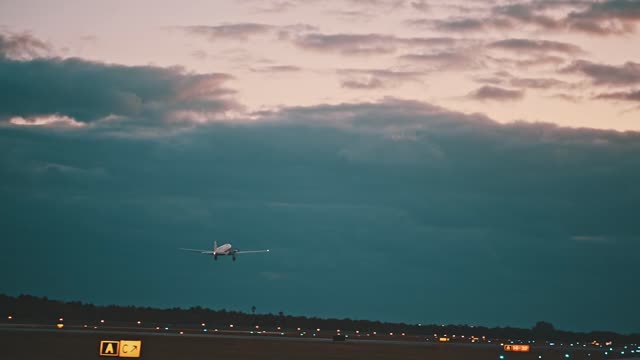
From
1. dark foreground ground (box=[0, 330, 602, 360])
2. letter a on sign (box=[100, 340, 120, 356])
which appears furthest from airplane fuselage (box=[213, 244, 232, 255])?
letter a on sign (box=[100, 340, 120, 356])

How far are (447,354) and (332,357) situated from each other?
27.5 metres

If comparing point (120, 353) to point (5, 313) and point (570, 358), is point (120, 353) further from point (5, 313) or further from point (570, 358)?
point (5, 313)

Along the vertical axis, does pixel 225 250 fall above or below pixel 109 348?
above

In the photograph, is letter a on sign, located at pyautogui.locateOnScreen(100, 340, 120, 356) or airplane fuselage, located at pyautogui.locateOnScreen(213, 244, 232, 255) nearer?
letter a on sign, located at pyautogui.locateOnScreen(100, 340, 120, 356)

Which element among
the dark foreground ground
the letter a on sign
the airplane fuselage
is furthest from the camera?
the airplane fuselage

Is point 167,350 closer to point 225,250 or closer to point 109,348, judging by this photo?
point 109,348

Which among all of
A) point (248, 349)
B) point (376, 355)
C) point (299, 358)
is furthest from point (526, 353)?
point (299, 358)

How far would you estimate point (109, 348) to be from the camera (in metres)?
58.7

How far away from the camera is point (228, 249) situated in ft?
607

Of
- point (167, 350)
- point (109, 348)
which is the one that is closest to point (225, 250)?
point (167, 350)

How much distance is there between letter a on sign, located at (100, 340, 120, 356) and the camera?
58344 mm

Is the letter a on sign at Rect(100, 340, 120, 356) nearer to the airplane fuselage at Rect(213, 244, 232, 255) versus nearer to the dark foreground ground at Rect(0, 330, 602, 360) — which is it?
the dark foreground ground at Rect(0, 330, 602, 360)

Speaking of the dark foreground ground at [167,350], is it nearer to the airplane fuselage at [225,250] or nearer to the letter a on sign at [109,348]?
the letter a on sign at [109,348]

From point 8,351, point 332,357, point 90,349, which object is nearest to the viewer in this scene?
point 8,351
